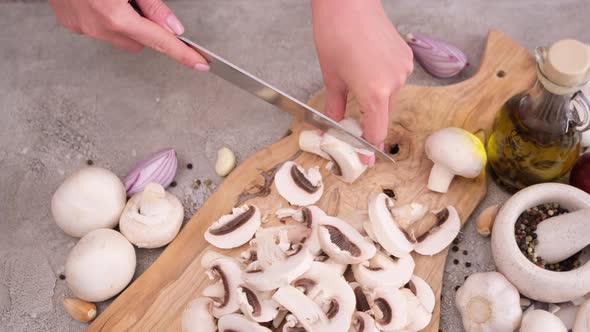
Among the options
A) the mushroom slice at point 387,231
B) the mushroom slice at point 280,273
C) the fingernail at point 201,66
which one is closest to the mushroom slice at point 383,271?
the mushroom slice at point 387,231

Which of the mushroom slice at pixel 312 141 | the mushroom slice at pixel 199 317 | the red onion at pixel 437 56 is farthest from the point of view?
the red onion at pixel 437 56

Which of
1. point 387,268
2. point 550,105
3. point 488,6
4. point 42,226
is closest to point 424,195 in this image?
point 387,268

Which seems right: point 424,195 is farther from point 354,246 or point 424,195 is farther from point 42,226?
point 42,226

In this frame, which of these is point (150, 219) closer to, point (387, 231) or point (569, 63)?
point (387, 231)

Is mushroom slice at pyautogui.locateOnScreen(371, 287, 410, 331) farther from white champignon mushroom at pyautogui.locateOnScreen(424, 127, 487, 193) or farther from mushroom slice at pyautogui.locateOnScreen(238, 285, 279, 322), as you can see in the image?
white champignon mushroom at pyautogui.locateOnScreen(424, 127, 487, 193)

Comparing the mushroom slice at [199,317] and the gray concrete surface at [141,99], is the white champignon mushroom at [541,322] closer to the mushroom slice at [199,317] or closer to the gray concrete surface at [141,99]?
the gray concrete surface at [141,99]

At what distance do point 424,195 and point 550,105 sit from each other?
1.30ft

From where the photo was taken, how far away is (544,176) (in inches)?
65.7

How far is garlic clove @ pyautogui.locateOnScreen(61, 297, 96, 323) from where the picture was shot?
5.33ft

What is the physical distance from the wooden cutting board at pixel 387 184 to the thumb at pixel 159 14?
1.41 ft

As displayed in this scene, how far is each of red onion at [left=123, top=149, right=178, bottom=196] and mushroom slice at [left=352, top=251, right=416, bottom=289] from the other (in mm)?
625

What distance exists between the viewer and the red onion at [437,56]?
194 centimetres

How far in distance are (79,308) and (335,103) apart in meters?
0.86

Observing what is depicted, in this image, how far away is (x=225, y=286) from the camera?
152 centimetres
